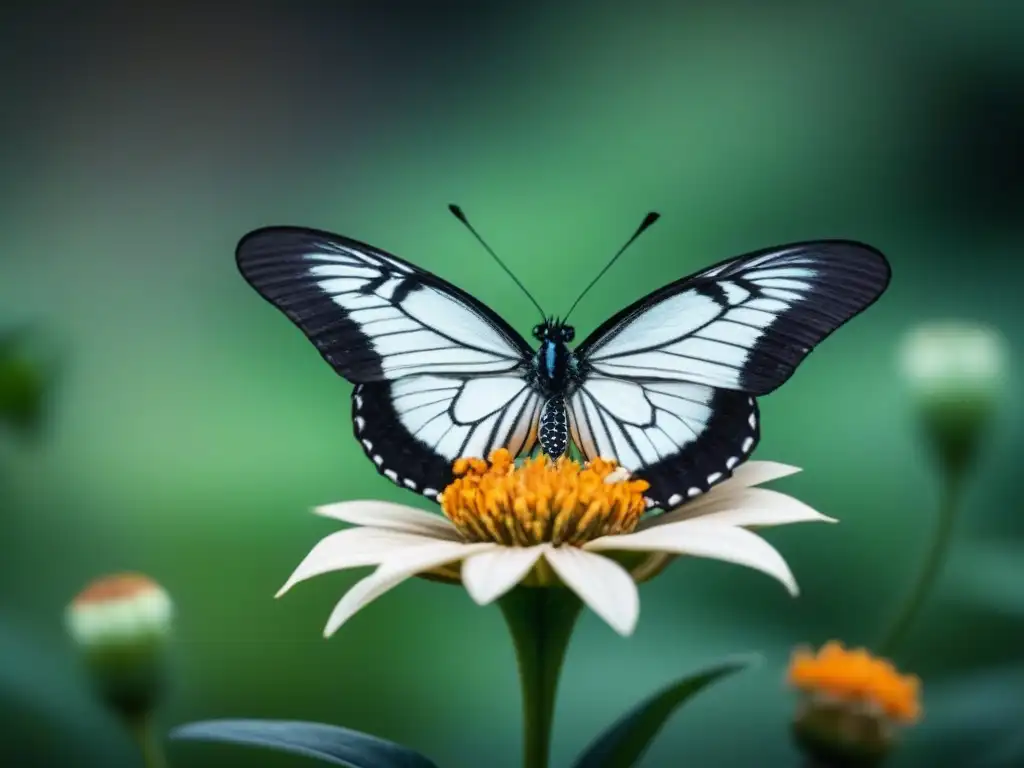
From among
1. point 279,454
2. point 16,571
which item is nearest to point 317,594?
point 279,454

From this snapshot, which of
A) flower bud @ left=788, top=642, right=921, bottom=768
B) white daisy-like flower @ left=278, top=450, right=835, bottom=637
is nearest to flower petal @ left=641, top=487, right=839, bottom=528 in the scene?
white daisy-like flower @ left=278, top=450, right=835, bottom=637

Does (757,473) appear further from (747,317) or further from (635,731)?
(635,731)

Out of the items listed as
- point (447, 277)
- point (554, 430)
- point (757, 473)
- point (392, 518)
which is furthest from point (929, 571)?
point (447, 277)

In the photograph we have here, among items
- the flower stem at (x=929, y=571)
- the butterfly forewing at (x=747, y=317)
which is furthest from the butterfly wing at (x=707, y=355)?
the flower stem at (x=929, y=571)

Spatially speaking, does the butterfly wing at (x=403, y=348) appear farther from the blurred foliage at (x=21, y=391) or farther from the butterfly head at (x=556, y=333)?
the blurred foliage at (x=21, y=391)

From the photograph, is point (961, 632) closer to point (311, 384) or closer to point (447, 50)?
point (311, 384)

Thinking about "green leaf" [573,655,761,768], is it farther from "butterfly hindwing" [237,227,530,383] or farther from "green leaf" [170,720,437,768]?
"butterfly hindwing" [237,227,530,383]

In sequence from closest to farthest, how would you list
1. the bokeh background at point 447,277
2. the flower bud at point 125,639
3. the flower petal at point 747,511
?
the flower petal at point 747,511 < the flower bud at point 125,639 < the bokeh background at point 447,277
